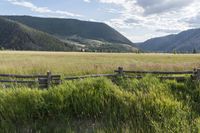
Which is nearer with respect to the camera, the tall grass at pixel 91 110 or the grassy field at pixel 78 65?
the tall grass at pixel 91 110

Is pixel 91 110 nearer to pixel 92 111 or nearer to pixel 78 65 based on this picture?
pixel 92 111

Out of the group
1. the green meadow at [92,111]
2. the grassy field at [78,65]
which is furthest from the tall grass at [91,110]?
the grassy field at [78,65]

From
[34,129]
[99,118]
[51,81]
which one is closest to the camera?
[34,129]

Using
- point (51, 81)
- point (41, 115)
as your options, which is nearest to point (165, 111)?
point (41, 115)

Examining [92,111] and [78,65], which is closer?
[92,111]

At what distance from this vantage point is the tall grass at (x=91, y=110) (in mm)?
8125

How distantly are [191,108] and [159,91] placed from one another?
1482mm

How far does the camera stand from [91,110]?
9.38 m

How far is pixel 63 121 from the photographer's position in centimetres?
877

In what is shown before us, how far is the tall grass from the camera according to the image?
320 inches

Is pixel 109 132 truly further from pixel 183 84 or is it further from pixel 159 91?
pixel 183 84

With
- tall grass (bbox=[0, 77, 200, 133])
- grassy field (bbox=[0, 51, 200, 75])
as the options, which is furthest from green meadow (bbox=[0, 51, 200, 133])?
grassy field (bbox=[0, 51, 200, 75])

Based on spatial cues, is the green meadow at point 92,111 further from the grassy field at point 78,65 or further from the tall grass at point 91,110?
the grassy field at point 78,65

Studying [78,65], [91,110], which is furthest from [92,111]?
[78,65]
